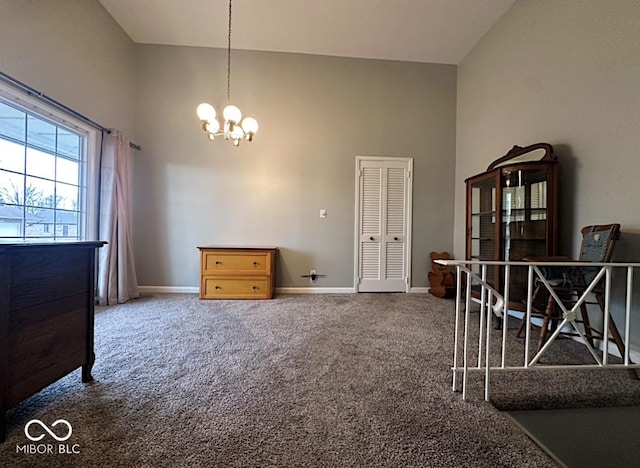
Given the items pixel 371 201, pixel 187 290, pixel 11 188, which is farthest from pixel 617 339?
pixel 11 188

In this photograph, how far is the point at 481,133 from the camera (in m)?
3.64

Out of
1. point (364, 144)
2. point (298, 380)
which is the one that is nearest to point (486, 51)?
point (364, 144)

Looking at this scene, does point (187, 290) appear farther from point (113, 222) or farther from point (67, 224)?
point (67, 224)

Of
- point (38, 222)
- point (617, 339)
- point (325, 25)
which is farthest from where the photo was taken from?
point (325, 25)

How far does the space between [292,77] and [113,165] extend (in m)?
2.58

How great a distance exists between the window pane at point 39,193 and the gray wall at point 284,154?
112cm

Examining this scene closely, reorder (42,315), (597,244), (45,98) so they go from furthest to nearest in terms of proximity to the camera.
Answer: (45,98)
(597,244)
(42,315)

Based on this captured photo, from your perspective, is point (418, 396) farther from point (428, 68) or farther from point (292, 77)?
point (428, 68)

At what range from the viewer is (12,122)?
2.35m

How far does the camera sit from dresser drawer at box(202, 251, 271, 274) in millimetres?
3564

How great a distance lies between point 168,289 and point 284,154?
2.50m

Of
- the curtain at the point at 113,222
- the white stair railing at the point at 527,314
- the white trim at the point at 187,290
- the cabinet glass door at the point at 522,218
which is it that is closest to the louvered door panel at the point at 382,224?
the white trim at the point at 187,290

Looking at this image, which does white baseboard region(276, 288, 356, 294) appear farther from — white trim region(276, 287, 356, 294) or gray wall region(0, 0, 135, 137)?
gray wall region(0, 0, 135, 137)

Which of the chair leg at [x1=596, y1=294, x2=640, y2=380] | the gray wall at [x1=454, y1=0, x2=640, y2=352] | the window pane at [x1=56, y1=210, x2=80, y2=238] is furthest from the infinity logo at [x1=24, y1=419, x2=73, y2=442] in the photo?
the gray wall at [x1=454, y1=0, x2=640, y2=352]
